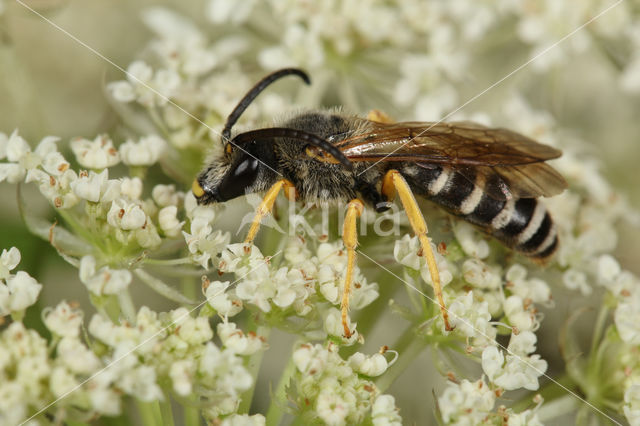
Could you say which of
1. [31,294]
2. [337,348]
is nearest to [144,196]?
[31,294]

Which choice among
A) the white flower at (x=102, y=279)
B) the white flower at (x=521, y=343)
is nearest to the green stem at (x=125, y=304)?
the white flower at (x=102, y=279)

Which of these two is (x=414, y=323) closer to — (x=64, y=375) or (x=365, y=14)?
(x=64, y=375)

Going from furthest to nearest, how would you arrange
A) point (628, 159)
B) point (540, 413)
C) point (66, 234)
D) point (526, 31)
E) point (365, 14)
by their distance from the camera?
point (628, 159) < point (526, 31) < point (365, 14) < point (540, 413) < point (66, 234)

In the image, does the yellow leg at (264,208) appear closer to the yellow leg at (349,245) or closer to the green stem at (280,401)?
the yellow leg at (349,245)

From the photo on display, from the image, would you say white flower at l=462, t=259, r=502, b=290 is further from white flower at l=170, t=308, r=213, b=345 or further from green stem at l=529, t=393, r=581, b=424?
Answer: white flower at l=170, t=308, r=213, b=345

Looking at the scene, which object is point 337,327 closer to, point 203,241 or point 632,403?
point 203,241

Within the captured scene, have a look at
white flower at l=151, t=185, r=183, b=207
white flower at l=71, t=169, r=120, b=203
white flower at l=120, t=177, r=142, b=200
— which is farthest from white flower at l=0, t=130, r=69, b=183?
white flower at l=151, t=185, r=183, b=207

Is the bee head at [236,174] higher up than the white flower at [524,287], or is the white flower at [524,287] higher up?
the white flower at [524,287]

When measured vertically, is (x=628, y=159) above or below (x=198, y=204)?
above
